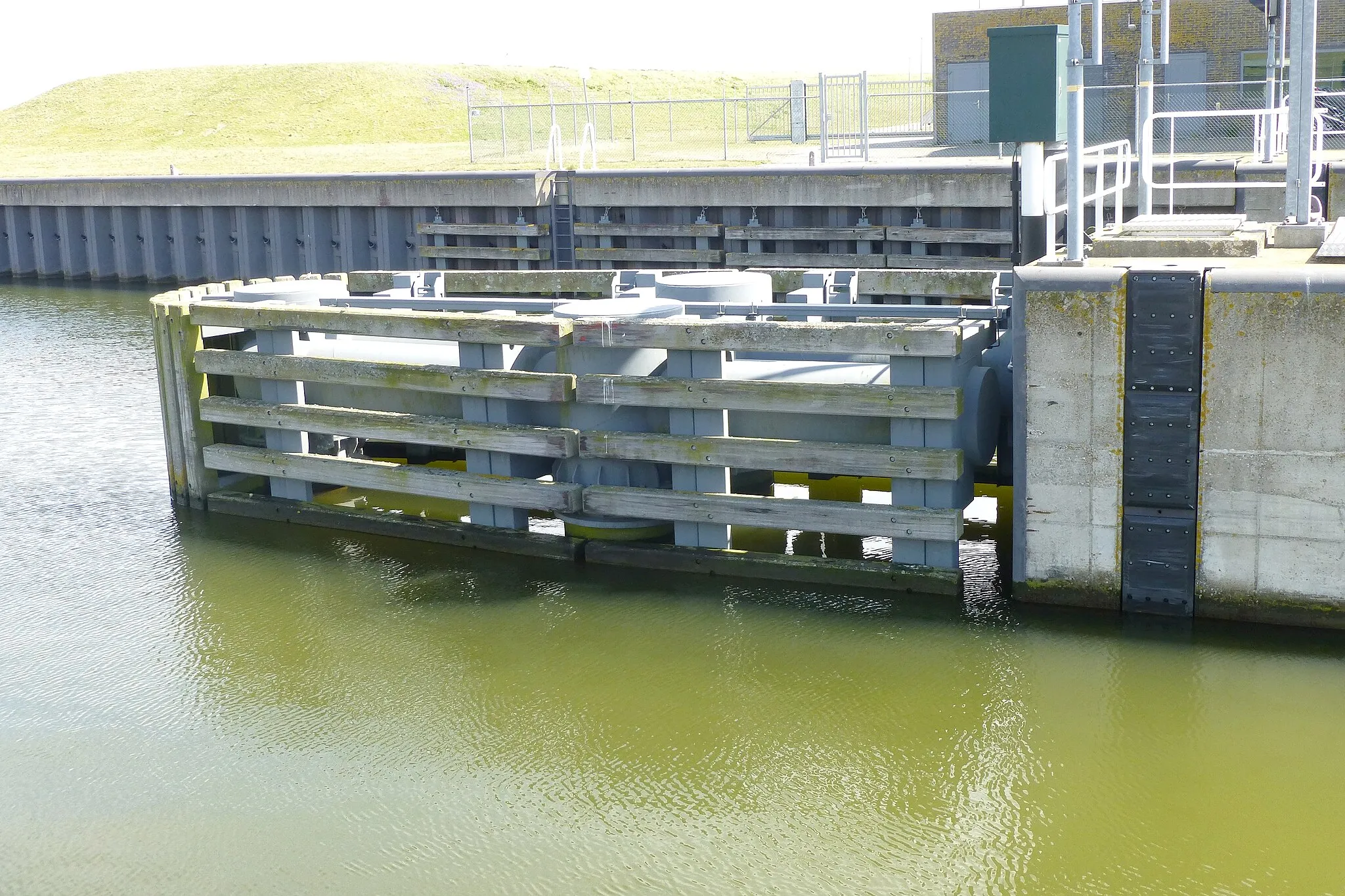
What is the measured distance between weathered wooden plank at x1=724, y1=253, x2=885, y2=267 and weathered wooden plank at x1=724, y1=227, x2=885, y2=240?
0.92 ft

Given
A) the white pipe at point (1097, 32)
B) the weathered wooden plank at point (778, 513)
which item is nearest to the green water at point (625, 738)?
the weathered wooden plank at point (778, 513)

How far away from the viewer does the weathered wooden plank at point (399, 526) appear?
1118cm

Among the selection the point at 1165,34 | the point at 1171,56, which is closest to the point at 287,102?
the point at 1171,56

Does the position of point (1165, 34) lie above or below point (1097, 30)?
above

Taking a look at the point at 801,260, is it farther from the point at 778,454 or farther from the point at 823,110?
the point at 778,454

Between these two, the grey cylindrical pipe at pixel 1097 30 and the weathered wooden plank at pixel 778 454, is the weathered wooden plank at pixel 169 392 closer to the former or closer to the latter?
the weathered wooden plank at pixel 778 454

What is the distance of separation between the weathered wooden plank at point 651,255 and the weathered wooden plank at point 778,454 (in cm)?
1374

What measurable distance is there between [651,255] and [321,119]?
2300 inches

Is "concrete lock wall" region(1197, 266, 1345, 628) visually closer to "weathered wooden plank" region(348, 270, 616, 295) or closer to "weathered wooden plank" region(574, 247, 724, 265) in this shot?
"weathered wooden plank" region(348, 270, 616, 295)

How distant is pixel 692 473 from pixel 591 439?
817 mm

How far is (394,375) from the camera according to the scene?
11.4m

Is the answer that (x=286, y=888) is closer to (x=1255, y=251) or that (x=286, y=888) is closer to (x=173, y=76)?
(x=1255, y=251)

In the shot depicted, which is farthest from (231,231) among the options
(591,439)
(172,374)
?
(591,439)

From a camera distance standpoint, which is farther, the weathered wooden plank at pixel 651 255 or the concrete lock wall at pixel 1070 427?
the weathered wooden plank at pixel 651 255
